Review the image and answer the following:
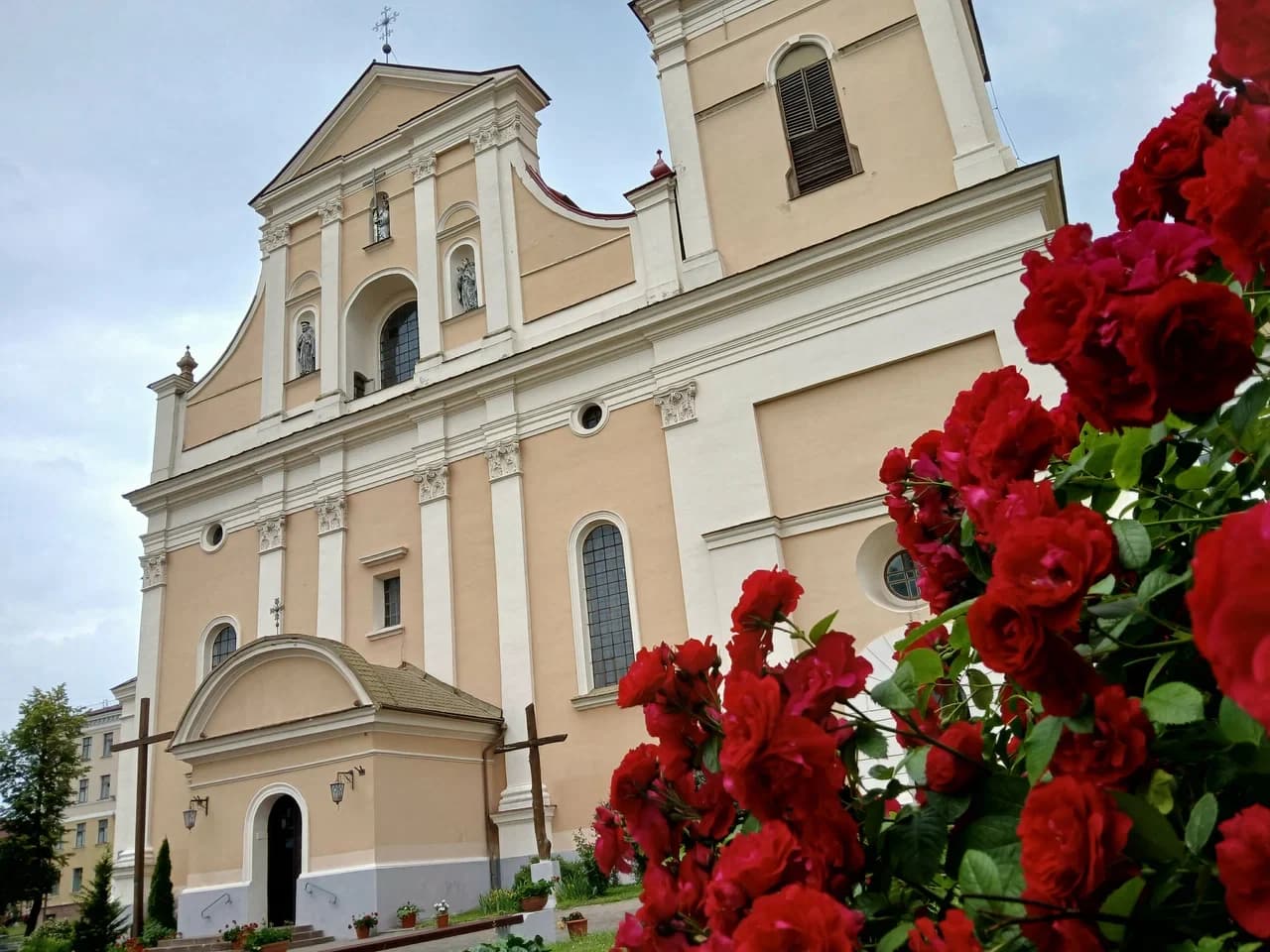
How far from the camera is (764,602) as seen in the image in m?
2.09

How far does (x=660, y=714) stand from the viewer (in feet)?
6.69

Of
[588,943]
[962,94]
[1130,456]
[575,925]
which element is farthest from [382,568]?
[1130,456]

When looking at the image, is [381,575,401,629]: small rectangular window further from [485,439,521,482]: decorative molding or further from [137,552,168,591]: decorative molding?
[137,552,168,591]: decorative molding

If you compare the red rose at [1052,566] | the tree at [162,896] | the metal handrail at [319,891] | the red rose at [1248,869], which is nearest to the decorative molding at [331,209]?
the tree at [162,896]

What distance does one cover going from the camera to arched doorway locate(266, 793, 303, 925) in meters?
14.9

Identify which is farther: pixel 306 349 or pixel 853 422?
pixel 306 349

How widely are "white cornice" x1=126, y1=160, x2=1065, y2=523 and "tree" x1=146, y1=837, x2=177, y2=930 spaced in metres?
6.89

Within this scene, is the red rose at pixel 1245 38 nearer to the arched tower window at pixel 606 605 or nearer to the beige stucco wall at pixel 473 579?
the arched tower window at pixel 606 605

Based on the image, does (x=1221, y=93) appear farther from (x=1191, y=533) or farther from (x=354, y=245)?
(x=354, y=245)

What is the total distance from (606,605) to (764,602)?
13.7m

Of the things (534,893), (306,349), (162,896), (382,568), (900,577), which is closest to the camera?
(534,893)

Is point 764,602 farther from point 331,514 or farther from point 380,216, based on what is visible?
point 380,216

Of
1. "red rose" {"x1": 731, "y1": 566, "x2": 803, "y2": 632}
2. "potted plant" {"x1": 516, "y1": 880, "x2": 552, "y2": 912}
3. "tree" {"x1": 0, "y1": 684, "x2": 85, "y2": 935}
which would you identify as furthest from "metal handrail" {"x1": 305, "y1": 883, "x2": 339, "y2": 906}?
"tree" {"x1": 0, "y1": 684, "x2": 85, "y2": 935}

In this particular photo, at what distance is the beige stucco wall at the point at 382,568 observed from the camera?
1719 cm
